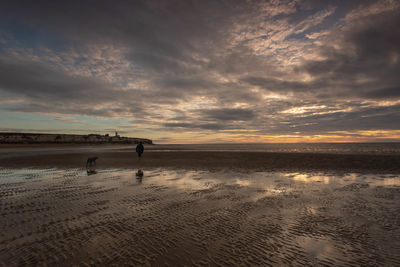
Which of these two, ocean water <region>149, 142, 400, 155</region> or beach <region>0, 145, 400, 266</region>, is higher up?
ocean water <region>149, 142, 400, 155</region>

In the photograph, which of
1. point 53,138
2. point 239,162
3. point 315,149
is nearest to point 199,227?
point 239,162

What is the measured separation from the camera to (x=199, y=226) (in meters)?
4.86

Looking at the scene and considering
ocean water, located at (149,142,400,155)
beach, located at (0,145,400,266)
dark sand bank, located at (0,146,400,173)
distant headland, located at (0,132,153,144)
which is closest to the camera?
beach, located at (0,145,400,266)

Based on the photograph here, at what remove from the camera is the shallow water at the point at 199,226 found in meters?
3.54

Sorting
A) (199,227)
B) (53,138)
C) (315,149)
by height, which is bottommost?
(199,227)

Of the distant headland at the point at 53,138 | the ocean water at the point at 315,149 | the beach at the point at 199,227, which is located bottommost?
the beach at the point at 199,227

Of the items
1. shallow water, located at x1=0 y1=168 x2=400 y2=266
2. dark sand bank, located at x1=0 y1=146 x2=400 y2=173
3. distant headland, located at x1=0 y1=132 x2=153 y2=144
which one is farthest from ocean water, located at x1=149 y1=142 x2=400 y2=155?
distant headland, located at x1=0 y1=132 x2=153 y2=144

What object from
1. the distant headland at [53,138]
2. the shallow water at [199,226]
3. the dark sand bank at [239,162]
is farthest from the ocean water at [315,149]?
the distant headland at [53,138]

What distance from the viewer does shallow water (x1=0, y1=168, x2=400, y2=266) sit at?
3539mm

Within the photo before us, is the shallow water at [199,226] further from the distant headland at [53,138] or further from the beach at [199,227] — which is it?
the distant headland at [53,138]

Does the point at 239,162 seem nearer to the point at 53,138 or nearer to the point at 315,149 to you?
the point at 315,149

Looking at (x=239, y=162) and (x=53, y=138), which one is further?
(x=53, y=138)

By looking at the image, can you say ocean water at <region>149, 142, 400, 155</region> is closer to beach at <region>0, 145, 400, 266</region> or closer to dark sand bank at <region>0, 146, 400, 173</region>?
dark sand bank at <region>0, 146, 400, 173</region>

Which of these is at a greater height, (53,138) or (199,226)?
(53,138)
